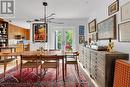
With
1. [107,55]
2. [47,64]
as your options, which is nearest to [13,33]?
[47,64]

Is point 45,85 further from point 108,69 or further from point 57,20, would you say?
point 57,20

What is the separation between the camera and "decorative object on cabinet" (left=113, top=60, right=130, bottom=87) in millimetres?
2505

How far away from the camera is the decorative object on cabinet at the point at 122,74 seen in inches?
98.6

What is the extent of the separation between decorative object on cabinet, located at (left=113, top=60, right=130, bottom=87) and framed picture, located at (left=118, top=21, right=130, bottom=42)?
0.67 meters

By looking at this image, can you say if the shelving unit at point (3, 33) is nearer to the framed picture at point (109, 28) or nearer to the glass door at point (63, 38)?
the glass door at point (63, 38)

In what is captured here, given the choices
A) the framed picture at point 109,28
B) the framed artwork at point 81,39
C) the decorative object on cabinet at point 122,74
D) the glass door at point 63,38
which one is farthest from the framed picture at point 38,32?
the decorative object on cabinet at point 122,74

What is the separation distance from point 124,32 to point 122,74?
3.64ft

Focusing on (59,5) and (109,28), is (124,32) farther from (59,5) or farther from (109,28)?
(59,5)

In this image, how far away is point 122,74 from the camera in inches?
106

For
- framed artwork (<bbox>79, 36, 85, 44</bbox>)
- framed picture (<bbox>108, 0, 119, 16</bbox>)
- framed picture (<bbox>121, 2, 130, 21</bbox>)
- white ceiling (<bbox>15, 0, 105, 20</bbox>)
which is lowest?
framed artwork (<bbox>79, 36, 85, 44</bbox>)

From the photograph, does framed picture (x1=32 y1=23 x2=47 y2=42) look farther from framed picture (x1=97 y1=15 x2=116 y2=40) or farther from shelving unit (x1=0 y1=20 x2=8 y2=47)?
framed picture (x1=97 y1=15 x2=116 y2=40)

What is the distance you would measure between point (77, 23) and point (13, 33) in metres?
5.86

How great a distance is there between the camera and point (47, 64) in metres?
4.62

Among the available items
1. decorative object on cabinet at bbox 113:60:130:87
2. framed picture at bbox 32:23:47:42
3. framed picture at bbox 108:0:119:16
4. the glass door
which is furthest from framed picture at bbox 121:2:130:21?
framed picture at bbox 32:23:47:42
